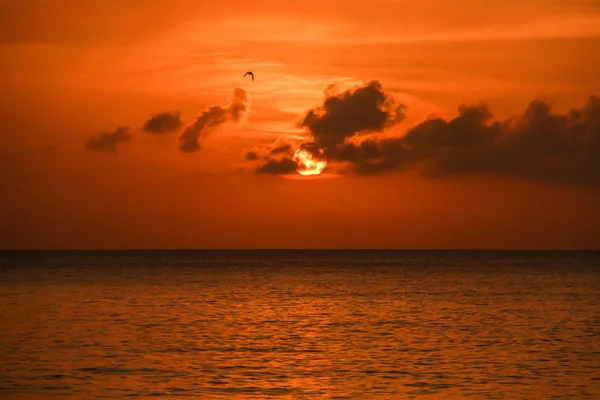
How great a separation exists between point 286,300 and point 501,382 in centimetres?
4907

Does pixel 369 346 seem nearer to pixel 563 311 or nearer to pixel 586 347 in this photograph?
pixel 586 347

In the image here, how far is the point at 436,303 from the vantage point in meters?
78.8

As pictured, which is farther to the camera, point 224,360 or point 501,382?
point 224,360

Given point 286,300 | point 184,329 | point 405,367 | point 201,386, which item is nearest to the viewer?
point 201,386

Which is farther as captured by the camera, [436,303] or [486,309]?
[436,303]

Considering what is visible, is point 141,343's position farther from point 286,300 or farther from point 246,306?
point 286,300

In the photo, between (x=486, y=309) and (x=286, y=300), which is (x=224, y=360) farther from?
(x=286, y=300)

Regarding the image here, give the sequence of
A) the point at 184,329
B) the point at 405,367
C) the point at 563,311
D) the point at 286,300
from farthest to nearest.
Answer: the point at 286,300 < the point at 563,311 < the point at 184,329 < the point at 405,367

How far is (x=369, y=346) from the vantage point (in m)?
46.6

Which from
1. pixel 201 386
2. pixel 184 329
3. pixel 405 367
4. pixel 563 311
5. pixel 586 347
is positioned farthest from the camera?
pixel 563 311

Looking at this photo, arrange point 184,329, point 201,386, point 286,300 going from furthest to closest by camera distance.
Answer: point 286,300 → point 184,329 → point 201,386

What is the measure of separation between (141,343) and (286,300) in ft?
121

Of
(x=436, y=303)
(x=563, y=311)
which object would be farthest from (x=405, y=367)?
(x=436, y=303)

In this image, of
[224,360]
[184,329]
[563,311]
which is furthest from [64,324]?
[563,311]
